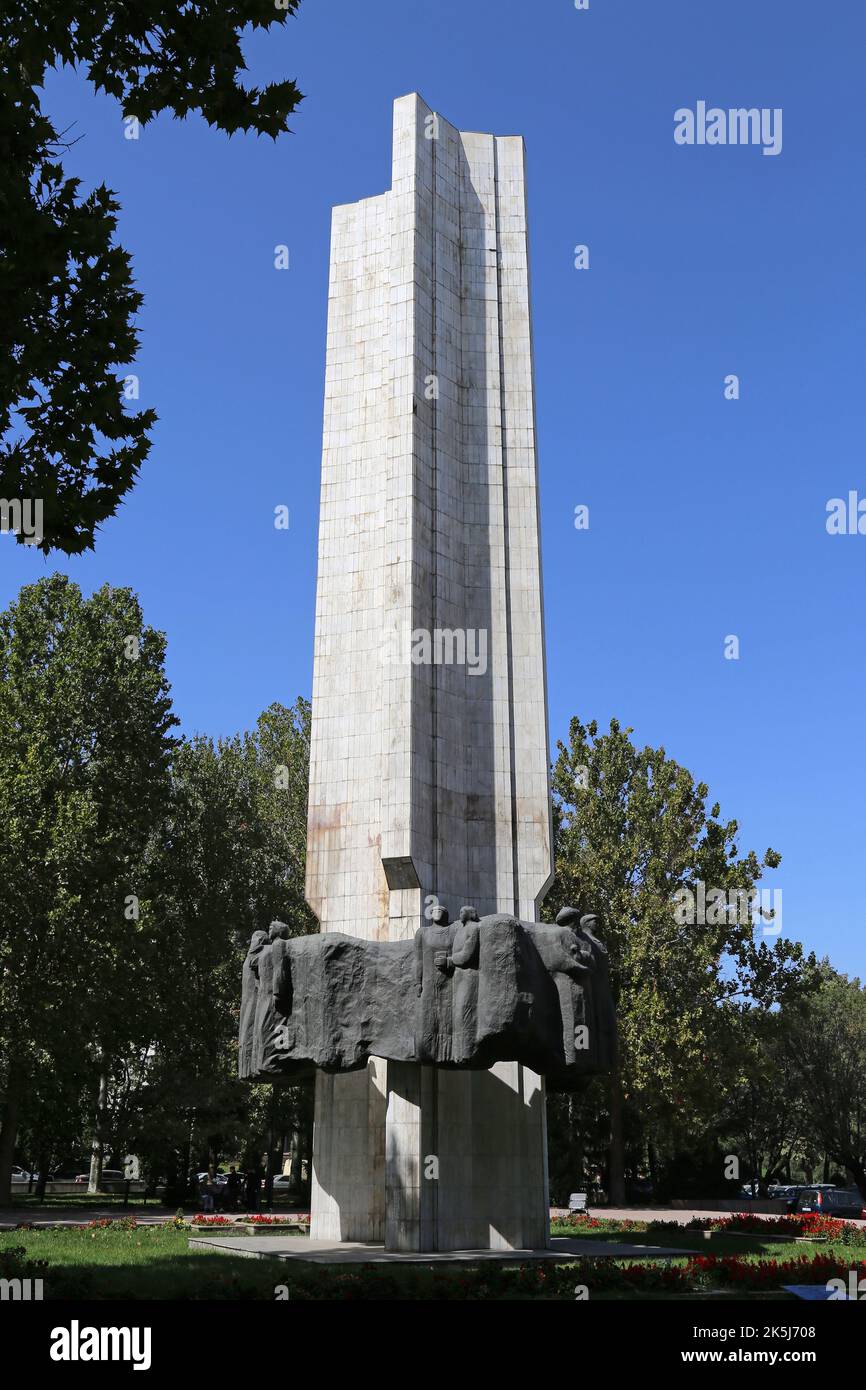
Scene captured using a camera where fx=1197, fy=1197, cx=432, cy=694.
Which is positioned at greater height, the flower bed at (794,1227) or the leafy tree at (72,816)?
the leafy tree at (72,816)

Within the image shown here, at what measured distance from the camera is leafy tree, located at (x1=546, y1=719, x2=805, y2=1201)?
35688 millimetres

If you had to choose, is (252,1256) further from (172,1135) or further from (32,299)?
(172,1135)

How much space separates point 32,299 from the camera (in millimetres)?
11656

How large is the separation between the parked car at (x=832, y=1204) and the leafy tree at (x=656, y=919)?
13.0ft

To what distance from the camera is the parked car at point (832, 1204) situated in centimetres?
3541

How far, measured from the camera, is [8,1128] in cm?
3388

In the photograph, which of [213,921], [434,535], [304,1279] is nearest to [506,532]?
[434,535]

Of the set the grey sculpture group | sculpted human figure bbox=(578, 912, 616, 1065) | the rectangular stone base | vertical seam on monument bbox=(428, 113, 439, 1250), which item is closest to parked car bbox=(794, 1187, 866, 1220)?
the rectangular stone base

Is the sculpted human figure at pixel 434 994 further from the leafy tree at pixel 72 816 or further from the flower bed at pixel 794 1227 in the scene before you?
the leafy tree at pixel 72 816

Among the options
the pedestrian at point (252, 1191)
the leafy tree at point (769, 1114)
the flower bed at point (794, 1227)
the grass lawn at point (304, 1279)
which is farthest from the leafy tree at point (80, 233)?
the leafy tree at point (769, 1114)

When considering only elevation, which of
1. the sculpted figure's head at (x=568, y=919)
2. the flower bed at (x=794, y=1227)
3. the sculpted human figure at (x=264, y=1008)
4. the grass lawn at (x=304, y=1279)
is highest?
the sculpted figure's head at (x=568, y=919)

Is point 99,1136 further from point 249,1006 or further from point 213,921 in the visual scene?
point 249,1006
